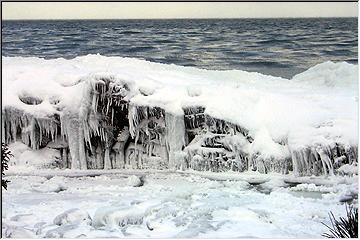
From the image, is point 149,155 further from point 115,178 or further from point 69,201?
point 69,201

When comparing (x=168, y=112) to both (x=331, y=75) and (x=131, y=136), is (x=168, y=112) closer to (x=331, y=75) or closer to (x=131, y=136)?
(x=131, y=136)

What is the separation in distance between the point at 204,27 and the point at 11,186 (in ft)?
4.61

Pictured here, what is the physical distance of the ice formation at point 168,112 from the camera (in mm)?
3018

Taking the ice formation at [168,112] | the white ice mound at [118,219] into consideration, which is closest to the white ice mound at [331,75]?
the ice formation at [168,112]

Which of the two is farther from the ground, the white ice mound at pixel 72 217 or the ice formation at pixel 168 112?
the ice formation at pixel 168 112

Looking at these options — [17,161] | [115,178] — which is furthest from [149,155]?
[17,161]

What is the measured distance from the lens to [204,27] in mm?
3086

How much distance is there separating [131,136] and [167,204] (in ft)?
1.42

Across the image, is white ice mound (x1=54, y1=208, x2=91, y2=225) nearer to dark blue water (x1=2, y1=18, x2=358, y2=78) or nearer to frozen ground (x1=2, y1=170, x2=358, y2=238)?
frozen ground (x1=2, y1=170, x2=358, y2=238)

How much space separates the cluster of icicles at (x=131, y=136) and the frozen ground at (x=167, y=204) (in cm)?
6

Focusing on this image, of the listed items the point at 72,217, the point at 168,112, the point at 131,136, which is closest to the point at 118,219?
the point at 72,217

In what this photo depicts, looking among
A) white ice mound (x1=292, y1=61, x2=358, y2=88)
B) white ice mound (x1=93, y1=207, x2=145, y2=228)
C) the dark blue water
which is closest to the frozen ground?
→ white ice mound (x1=93, y1=207, x2=145, y2=228)

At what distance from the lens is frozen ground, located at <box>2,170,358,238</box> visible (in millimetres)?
2975

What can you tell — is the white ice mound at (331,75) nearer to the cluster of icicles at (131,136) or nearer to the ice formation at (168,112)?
the ice formation at (168,112)
